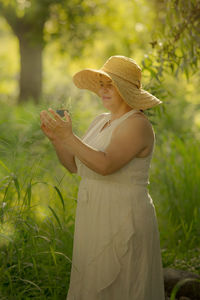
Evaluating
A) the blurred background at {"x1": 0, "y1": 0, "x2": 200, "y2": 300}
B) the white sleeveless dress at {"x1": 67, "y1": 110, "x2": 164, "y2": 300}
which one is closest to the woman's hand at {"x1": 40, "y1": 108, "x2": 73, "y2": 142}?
the white sleeveless dress at {"x1": 67, "y1": 110, "x2": 164, "y2": 300}

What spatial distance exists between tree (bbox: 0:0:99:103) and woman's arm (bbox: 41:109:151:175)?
7.52 m

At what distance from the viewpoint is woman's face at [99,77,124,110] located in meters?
2.30

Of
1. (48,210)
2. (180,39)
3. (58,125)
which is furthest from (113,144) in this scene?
(180,39)

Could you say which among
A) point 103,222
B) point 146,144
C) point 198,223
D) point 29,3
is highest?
point 29,3

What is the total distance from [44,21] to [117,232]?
28.0 feet

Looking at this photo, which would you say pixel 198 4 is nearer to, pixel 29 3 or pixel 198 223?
pixel 198 223

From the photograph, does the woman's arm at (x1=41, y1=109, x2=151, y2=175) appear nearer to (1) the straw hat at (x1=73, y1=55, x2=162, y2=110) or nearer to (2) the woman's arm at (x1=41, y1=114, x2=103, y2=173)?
(1) the straw hat at (x1=73, y1=55, x2=162, y2=110)

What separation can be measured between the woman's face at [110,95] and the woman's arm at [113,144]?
0.17 meters

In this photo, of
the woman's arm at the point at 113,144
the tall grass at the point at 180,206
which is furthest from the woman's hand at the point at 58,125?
the tall grass at the point at 180,206

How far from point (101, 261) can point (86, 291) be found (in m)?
0.20

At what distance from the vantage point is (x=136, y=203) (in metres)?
2.26

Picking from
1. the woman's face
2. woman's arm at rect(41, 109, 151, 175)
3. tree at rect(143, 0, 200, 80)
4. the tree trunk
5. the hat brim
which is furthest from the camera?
the tree trunk

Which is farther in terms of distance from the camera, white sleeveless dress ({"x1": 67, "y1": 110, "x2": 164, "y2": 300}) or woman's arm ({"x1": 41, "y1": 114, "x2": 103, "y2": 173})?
woman's arm ({"x1": 41, "y1": 114, "x2": 103, "y2": 173})

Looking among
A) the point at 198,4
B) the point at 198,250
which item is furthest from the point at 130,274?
the point at 198,4
